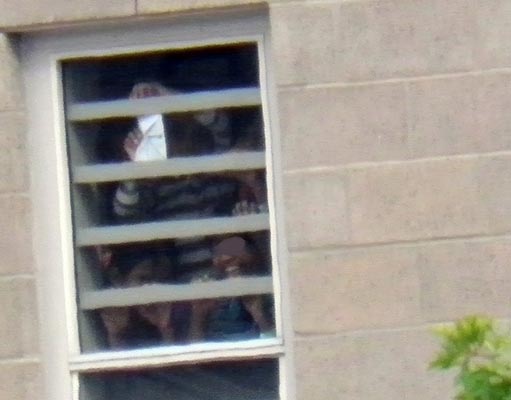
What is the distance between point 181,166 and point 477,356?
2093 mm

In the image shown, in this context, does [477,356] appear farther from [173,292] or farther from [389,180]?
[173,292]

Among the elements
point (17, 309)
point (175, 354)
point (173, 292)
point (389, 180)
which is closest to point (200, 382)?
point (175, 354)

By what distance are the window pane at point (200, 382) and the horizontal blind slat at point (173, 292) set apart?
0.76 ft

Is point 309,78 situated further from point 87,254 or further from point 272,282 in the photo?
point 87,254

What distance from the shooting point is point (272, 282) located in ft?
14.6

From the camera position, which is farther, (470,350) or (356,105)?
(356,105)

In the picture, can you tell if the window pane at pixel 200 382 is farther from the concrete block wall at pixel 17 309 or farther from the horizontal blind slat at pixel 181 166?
the horizontal blind slat at pixel 181 166

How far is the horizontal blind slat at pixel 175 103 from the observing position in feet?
14.8

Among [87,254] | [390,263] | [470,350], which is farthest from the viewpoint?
[87,254]

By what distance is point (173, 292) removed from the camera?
177 inches

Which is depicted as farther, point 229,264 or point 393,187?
point 229,264

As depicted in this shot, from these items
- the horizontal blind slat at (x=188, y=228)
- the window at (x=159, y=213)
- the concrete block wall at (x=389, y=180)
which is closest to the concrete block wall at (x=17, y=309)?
the window at (x=159, y=213)

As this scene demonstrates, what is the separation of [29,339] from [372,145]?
1293 millimetres

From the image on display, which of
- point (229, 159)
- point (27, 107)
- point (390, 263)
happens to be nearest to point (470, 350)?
point (390, 263)
